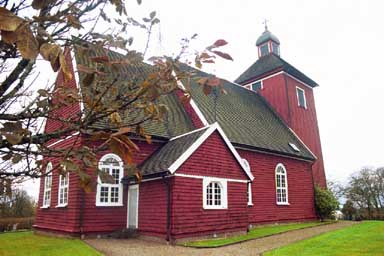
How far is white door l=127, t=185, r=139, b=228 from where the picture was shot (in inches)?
515

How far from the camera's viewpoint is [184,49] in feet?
8.13

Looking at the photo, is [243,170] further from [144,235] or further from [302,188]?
[302,188]

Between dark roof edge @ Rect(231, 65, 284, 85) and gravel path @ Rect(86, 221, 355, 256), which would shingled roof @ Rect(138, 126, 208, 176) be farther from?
dark roof edge @ Rect(231, 65, 284, 85)

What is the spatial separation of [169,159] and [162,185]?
100 cm

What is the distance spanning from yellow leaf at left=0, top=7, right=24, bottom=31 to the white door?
12428 mm

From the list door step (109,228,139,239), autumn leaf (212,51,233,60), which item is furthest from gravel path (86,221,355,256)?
autumn leaf (212,51,233,60)

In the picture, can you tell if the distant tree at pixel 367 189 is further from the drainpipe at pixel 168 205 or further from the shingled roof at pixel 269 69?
the drainpipe at pixel 168 205

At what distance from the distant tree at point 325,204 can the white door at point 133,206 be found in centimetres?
1324

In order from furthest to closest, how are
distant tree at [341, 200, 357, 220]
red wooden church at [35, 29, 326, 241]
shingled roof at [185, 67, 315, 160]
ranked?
1. distant tree at [341, 200, 357, 220]
2. shingled roof at [185, 67, 315, 160]
3. red wooden church at [35, 29, 326, 241]

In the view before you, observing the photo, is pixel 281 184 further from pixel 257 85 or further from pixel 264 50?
pixel 264 50

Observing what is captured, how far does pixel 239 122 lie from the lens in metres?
19.3

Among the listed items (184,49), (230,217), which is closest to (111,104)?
(184,49)

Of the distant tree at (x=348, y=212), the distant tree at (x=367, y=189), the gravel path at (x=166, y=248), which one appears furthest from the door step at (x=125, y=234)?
the distant tree at (x=367, y=189)

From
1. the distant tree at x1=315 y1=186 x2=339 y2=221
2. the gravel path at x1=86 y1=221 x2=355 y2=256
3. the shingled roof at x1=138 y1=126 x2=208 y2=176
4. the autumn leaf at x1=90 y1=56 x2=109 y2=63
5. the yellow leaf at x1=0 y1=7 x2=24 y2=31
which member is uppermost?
the shingled roof at x1=138 y1=126 x2=208 y2=176
